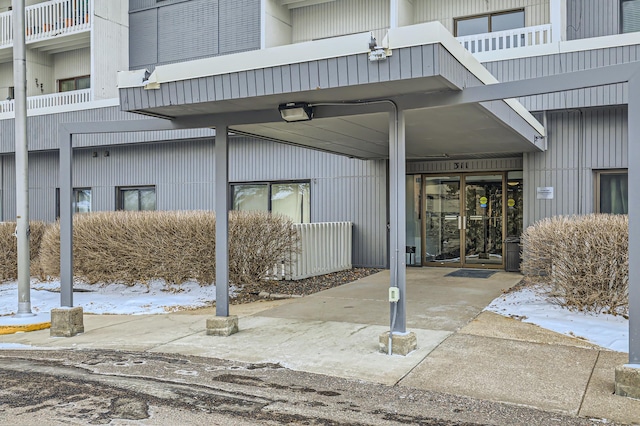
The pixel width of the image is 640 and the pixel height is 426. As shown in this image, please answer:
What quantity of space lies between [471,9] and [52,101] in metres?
13.4

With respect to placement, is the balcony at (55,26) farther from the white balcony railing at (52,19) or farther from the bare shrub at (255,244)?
the bare shrub at (255,244)

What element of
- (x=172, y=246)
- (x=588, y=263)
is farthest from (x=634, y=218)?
(x=172, y=246)

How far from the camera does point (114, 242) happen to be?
10547 millimetres

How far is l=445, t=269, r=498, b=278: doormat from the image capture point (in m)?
12.1

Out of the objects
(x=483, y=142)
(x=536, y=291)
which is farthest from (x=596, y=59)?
(x=536, y=291)

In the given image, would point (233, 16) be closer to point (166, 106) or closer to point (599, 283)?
point (166, 106)

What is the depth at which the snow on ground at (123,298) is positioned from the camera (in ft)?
30.6

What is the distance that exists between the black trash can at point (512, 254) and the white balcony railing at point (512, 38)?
14.2 feet

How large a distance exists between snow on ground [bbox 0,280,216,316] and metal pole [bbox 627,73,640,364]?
6.65 meters

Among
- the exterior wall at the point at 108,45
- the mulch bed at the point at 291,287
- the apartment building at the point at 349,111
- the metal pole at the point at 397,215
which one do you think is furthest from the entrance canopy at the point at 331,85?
the exterior wall at the point at 108,45

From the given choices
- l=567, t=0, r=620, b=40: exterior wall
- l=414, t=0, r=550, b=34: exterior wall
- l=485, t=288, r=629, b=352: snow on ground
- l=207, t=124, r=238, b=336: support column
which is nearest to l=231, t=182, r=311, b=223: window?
l=414, t=0, r=550, b=34: exterior wall

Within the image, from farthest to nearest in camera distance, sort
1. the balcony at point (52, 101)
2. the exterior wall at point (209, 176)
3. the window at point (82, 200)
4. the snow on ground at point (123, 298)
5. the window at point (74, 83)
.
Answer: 1. the window at point (74, 83)
2. the window at point (82, 200)
3. the balcony at point (52, 101)
4. the exterior wall at point (209, 176)
5. the snow on ground at point (123, 298)

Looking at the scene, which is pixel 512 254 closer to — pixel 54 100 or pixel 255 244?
pixel 255 244

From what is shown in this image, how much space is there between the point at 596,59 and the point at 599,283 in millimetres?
5460
